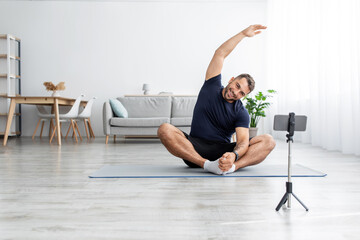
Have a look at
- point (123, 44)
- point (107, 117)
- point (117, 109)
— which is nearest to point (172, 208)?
point (107, 117)

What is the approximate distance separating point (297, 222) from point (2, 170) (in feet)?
6.85

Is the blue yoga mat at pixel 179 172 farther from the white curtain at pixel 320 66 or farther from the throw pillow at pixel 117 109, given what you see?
the throw pillow at pixel 117 109

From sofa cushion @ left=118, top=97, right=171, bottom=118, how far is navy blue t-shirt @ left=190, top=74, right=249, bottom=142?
337cm

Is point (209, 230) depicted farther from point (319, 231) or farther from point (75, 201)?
point (75, 201)

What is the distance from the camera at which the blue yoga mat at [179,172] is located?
219 cm

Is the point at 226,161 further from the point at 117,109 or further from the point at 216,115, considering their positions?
the point at 117,109

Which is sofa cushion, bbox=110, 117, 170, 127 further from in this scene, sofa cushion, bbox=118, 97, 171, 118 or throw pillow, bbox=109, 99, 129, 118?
sofa cushion, bbox=118, 97, 171, 118

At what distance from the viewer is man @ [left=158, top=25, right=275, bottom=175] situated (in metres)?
2.21

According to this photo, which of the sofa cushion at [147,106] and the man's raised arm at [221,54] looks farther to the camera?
the sofa cushion at [147,106]

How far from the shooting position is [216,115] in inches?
90.9

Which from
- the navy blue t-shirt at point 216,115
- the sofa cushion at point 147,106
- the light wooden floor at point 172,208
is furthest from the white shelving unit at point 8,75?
the navy blue t-shirt at point 216,115

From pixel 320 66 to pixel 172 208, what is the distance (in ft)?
11.4

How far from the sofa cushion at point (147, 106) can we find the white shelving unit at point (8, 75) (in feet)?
7.16

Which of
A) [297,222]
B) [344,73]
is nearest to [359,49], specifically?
[344,73]
